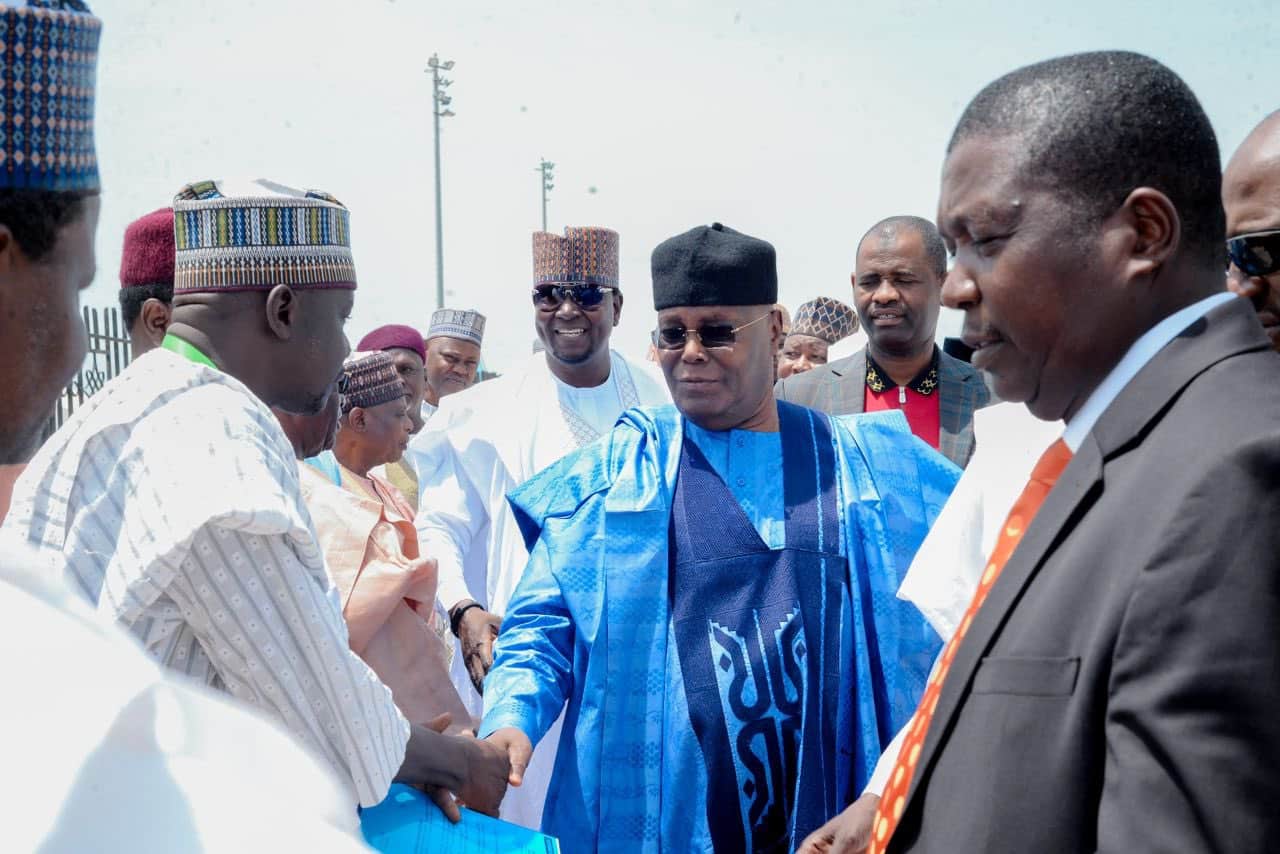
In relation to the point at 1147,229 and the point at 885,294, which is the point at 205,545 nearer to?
the point at 1147,229

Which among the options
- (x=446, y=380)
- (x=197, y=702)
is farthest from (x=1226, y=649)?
(x=446, y=380)

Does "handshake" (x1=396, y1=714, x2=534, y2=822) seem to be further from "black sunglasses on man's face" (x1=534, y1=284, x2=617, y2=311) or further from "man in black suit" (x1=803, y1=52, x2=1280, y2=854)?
"black sunglasses on man's face" (x1=534, y1=284, x2=617, y2=311)

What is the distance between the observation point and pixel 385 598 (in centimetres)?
360

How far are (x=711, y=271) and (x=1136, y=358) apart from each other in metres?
2.22

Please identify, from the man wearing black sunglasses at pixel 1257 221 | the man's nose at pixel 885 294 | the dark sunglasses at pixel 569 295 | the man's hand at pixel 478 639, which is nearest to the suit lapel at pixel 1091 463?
the man wearing black sunglasses at pixel 1257 221

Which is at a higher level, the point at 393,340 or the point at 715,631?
the point at 393,340

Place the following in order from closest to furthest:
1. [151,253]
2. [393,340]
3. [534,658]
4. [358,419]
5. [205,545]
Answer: [205,545] → [151,253] → [534,658] → [358,419] → [393,340]

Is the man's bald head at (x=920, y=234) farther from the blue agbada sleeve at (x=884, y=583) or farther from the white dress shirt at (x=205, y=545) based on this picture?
the white dress shirt at (x=205, y=545)

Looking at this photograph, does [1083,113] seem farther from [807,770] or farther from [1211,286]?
[807,770]

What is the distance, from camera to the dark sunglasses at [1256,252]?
2.44m

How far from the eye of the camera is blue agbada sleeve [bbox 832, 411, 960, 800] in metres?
3.27

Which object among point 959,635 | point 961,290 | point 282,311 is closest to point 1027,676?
point 959,635

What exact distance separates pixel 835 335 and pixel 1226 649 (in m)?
8.93

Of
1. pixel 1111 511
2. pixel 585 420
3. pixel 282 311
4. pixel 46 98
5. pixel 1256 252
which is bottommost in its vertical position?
pixel 585 420
